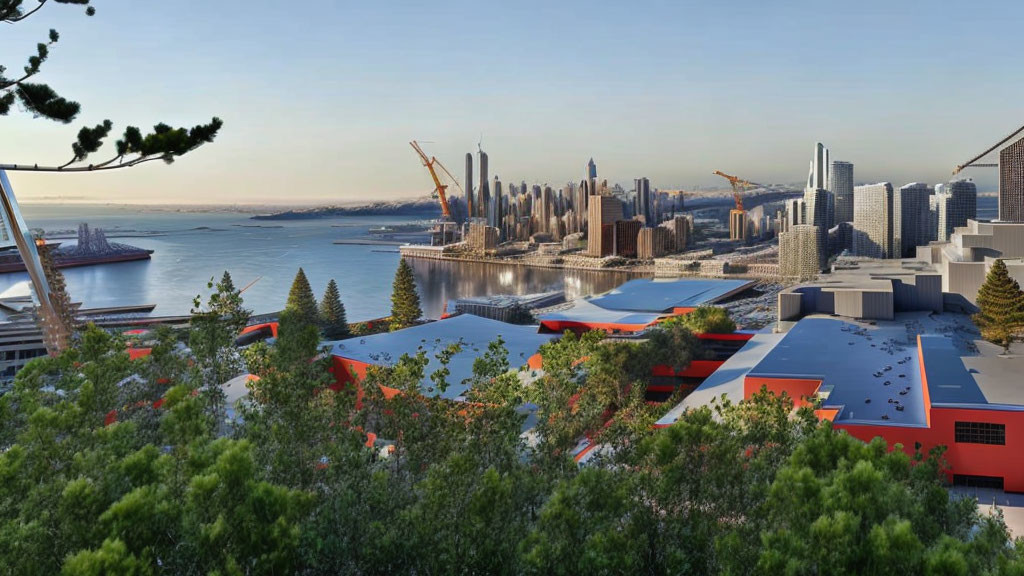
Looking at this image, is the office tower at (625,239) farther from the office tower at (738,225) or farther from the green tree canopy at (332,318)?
the green tree canopy at (332,318)

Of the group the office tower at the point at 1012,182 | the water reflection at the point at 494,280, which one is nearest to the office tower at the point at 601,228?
the water reflection at the point at 494,280

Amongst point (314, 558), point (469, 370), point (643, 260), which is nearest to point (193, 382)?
point (314, 558)

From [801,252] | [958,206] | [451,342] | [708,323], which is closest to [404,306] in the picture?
[451,342]

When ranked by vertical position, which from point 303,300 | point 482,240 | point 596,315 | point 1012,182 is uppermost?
point 1012,182

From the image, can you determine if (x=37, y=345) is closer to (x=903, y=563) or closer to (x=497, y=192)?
(x=903, y=563)

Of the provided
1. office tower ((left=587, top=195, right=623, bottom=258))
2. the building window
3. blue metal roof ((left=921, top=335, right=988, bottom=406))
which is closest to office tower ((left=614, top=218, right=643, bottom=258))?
office tower ((left=587, top=195, right=623, bottom=258))

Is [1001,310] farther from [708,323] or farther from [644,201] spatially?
[644,201]
